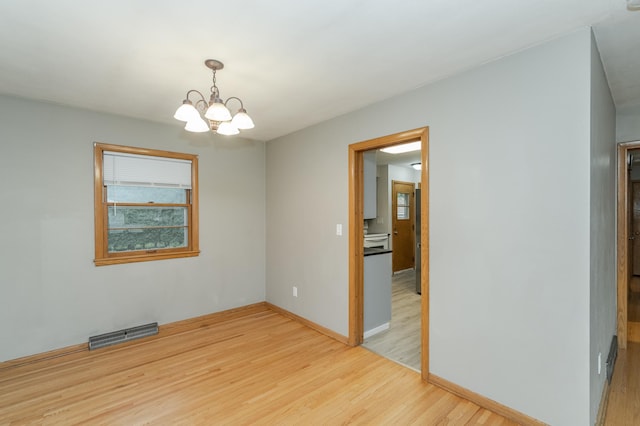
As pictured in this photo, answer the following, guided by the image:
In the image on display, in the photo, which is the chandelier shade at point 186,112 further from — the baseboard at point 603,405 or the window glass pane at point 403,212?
the window glass pane at point 403,212

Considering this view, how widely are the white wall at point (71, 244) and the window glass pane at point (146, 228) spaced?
220 mm

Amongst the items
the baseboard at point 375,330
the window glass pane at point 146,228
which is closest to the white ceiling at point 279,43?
the window glass pane at point 146,228

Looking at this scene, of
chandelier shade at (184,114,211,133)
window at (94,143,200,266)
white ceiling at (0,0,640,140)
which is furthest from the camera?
window at (94,143,200,266)

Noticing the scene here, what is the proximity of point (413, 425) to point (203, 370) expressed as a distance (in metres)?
1.86

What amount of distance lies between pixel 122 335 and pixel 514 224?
3973mm

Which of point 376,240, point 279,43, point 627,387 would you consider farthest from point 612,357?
point 376,240

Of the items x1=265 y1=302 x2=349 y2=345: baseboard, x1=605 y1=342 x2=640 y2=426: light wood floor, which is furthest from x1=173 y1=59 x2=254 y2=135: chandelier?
x1=605 y1=342 x2=640 y2=426: light wood floor

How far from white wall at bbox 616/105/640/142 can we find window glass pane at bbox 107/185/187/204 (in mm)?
5006

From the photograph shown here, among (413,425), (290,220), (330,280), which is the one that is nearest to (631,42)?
(413,425)

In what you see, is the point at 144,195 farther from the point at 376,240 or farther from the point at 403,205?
the point at 403,205

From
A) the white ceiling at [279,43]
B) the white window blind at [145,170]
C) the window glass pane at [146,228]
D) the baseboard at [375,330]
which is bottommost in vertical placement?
the baseboard at [375,330]

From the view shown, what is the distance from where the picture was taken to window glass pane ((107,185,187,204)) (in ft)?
11.4

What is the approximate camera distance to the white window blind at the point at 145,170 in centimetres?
340

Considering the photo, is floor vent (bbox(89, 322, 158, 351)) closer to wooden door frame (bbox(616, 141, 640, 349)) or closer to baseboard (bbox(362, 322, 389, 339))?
baseboard (bbox(362, 322, 389, 339))
